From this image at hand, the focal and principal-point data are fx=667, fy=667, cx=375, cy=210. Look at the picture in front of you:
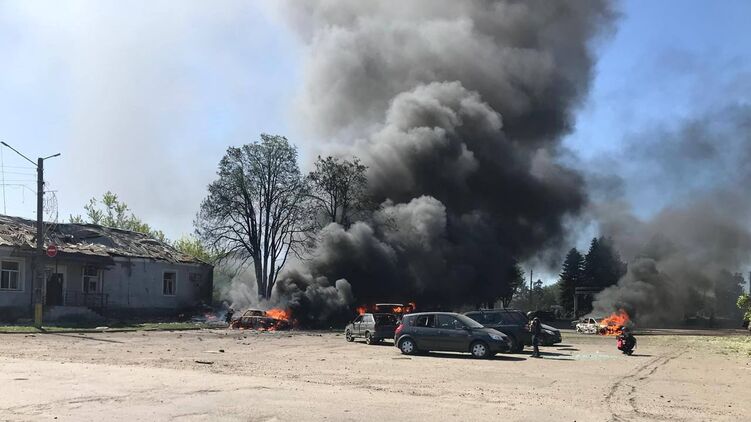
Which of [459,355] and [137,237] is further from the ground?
[137,237]

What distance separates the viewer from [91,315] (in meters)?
35.8

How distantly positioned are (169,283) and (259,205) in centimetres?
827

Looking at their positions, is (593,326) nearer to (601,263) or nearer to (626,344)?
(626,344)

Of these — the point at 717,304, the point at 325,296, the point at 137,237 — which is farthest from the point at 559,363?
the point at 717,304

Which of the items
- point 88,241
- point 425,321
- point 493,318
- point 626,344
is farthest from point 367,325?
point 88,241

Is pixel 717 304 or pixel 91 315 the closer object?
pixel 91 315

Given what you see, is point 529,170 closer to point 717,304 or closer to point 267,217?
point 267,217

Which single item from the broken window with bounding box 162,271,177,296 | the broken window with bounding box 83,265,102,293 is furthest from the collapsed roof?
the broken window with bounding box 83,265,102,293

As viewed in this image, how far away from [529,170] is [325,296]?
952 inches

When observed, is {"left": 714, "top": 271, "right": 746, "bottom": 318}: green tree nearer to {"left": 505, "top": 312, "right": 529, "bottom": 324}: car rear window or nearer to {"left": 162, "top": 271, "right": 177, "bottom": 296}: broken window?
{"left": 162, "top": 271, "right": 177, "bottom": 296}: broken window

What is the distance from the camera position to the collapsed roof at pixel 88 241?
1468 inches

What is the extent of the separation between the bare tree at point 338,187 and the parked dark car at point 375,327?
23.7 meters

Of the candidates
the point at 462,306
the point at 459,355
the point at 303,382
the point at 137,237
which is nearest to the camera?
the point at 303,382

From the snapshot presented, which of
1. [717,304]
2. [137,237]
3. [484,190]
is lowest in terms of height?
[717,304]
